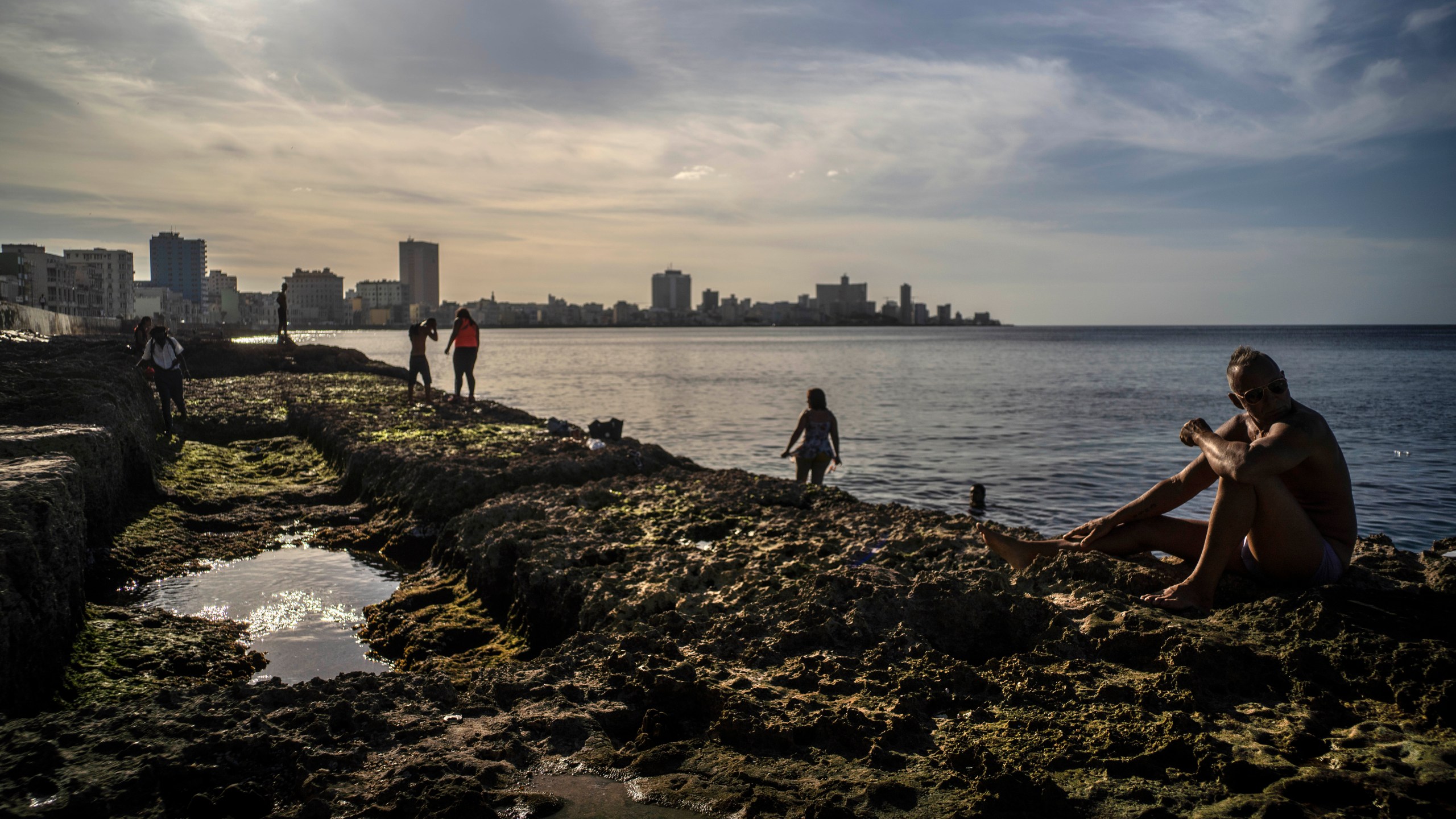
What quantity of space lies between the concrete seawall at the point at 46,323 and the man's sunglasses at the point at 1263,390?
30235 mm

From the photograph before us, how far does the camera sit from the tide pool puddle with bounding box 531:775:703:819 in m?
2.99

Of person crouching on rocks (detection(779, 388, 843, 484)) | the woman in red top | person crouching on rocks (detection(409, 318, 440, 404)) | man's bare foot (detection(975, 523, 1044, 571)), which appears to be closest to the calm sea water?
person crouching on rocks (detection(779, 388, 843, 484))

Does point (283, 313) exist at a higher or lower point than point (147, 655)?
higher

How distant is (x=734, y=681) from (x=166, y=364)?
508 inches

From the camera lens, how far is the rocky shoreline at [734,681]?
9.88 feet

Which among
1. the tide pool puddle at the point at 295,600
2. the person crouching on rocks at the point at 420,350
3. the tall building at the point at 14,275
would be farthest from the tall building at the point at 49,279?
the tide pool puddle at the point at 295,600

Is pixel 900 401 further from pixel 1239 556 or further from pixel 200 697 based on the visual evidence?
pixel 200 697

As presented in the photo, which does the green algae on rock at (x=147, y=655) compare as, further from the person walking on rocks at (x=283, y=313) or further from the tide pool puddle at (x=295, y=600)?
the person walking on rocks at (x=283, y=313)

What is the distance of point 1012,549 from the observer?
17.9 ft

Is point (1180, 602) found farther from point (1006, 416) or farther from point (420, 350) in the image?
point (1006, 416)

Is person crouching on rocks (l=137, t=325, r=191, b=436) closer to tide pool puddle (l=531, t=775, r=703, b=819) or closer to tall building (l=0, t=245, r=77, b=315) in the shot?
tide pool puddle (l=531, t=775, r=703, b=819)

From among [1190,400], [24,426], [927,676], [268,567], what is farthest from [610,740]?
[1190,400]

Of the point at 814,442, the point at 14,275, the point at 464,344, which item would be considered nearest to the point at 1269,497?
the point at 814,442

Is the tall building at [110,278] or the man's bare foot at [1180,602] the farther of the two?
the tall building at [110,278]
